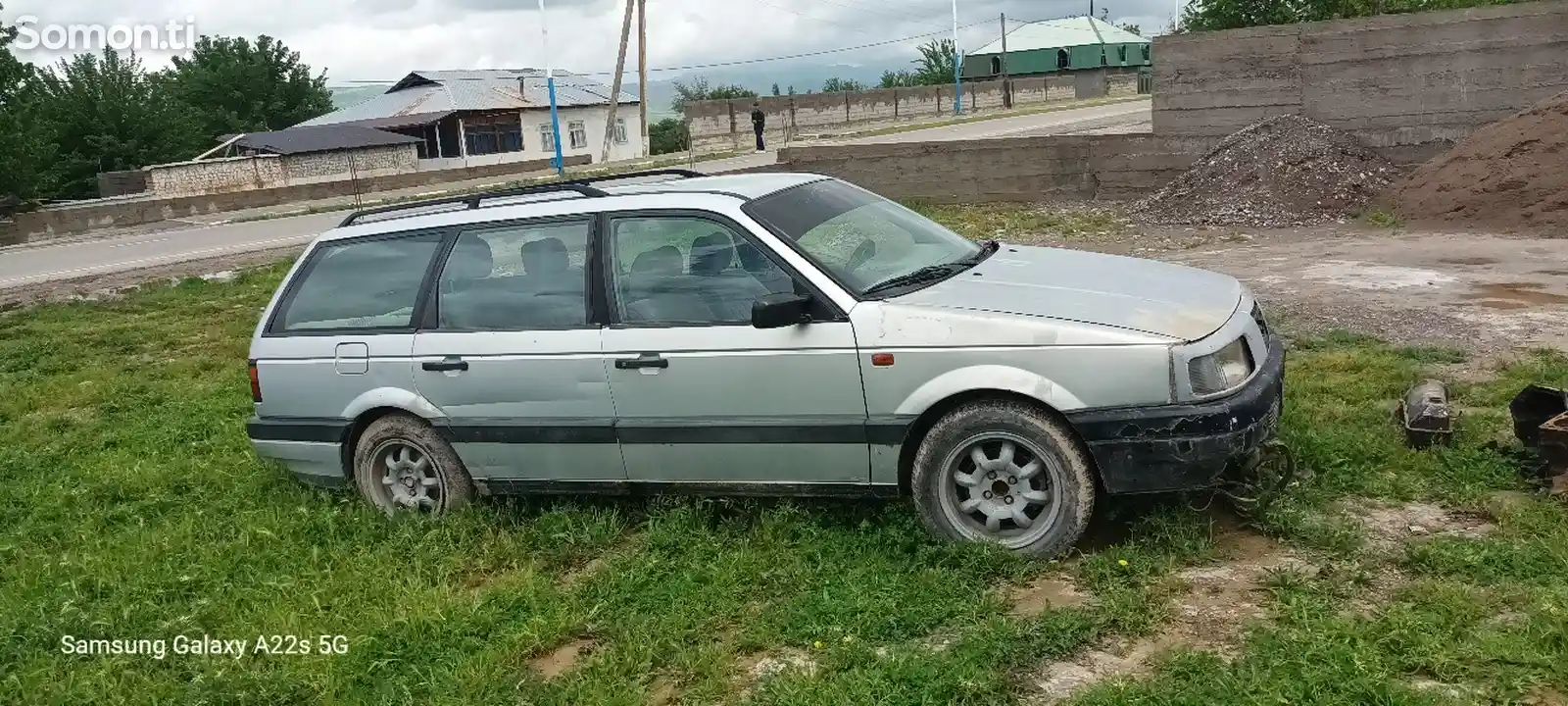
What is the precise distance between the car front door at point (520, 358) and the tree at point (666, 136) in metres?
46.1

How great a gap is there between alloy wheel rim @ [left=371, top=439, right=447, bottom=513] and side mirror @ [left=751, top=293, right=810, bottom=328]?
1.95m

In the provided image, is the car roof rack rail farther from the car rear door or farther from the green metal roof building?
the green metal roof building

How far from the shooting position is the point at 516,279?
17.7 feet

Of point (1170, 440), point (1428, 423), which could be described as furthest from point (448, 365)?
point (1428, 423)

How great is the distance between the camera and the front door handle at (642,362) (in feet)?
16.2

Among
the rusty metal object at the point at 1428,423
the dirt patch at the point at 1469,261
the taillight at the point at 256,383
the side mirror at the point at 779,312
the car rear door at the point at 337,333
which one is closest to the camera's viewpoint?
the side mirror at the point at 779,312

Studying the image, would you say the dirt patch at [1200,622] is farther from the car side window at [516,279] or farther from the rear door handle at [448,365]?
the rear door handle at [448,365]

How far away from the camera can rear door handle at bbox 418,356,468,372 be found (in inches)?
211

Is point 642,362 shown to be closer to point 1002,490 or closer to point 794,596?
point 794,596

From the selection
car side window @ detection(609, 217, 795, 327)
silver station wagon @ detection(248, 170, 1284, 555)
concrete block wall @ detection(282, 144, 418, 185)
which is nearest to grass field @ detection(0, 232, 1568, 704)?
silver station wagon @ detection(248, 170, 1284, 555)

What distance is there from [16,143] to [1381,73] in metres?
33.7

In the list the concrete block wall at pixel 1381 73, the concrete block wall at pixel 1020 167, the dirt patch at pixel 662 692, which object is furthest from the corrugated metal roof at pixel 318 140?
the dirt patch at pixel 662 692

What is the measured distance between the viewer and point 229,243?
2225cm

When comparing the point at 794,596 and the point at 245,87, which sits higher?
the point at 245,87
